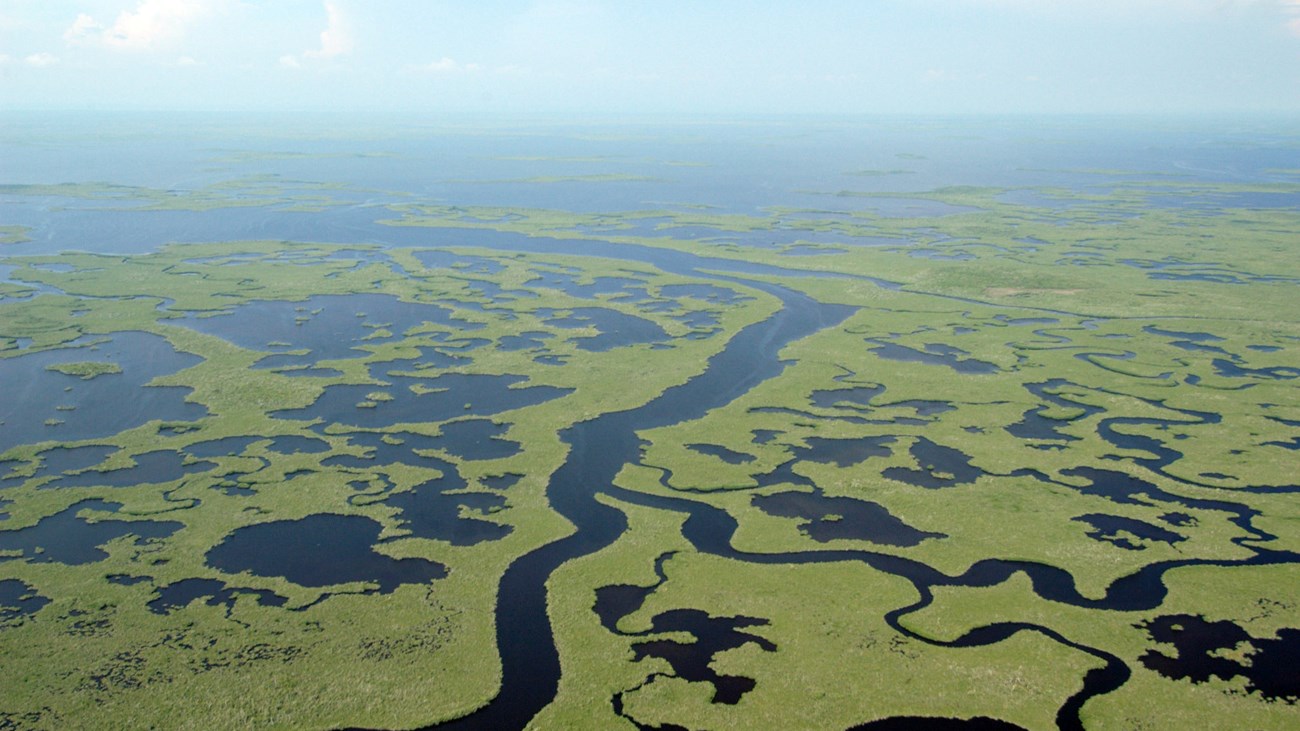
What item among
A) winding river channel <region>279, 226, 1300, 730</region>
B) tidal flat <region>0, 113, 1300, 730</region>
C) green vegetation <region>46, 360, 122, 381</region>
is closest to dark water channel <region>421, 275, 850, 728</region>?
winding river channel <region>279, 226, 1300, 730</region>

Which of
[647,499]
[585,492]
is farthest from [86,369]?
[647,499]

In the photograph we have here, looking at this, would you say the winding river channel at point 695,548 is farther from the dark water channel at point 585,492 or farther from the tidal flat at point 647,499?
the tidal flat at point 647,499

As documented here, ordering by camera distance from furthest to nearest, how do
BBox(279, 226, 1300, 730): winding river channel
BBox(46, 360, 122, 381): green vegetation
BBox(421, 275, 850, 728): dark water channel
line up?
BBox(46, 360, 122, 381): green vegetation < BBox(421, 275, 850, 728): dark water channel < BBox(279, 226, 1300, 730): winding river channel

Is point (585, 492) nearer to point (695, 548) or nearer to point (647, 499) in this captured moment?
point (647, 499)

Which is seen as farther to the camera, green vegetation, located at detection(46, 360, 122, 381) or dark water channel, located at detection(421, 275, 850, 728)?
green vegetation, located at detection(46, 360, 122, 381)

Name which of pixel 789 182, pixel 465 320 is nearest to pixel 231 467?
pixel 465 320

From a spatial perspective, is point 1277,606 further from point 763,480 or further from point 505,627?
point 505,627

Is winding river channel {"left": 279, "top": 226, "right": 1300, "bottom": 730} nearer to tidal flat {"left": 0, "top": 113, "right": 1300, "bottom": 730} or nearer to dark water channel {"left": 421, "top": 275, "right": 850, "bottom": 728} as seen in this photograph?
dark water channel {"left": 421, "top": 275, "right": 850, "bottom": 728}

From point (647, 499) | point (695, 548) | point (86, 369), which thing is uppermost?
point (86, 369)

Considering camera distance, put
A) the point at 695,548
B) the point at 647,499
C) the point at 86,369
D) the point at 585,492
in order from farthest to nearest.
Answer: the point at 86,369 → the point at 585,492 → the point at 647,499 → the point at 695,548
